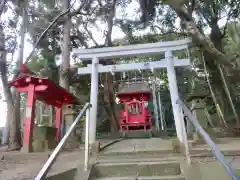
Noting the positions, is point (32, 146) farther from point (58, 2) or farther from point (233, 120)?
point (233, 120)

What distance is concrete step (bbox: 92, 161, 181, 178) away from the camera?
11.1 feet

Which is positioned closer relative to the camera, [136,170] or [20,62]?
[136,170]

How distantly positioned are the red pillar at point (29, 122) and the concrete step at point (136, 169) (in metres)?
3.55

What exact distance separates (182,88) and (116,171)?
48.0 ft

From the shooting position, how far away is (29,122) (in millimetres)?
6500

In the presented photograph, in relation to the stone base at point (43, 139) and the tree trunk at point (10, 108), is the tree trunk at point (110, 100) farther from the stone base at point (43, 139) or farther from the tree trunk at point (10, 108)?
the stone base at point (43, 139)

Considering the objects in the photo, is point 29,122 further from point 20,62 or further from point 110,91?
A: point 110,91

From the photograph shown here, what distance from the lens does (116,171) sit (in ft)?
11.3

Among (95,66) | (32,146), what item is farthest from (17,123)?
(95,66)

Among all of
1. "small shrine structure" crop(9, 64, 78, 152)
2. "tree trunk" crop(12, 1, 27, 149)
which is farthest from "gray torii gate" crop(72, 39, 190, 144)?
"tree trunk" crop(12, 1, 27, 149)

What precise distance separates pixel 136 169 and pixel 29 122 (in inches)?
167

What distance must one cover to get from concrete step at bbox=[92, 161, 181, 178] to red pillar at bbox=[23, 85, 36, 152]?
355 cm

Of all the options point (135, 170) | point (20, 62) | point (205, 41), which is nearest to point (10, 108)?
point (20, 62)

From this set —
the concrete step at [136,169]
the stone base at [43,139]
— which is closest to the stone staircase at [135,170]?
the concrete step at [136,169]
